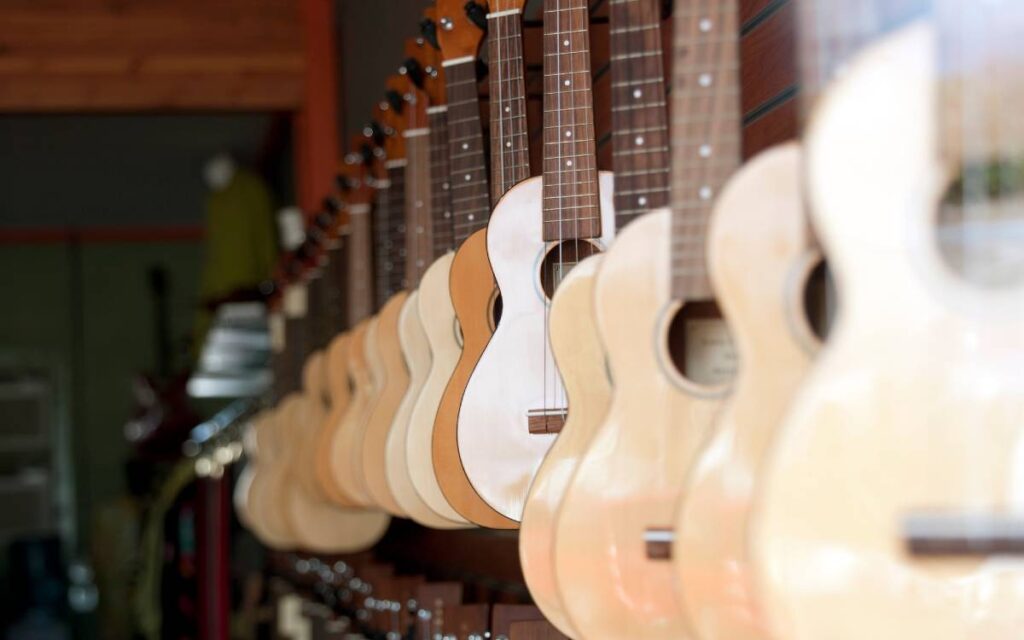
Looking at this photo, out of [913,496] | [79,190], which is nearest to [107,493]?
[79,190]

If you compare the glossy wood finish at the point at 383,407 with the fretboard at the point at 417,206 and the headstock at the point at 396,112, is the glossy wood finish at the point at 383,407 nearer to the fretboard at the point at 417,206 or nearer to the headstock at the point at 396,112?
the fretboard at the point at 417,206

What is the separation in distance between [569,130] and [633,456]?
1.88 feet

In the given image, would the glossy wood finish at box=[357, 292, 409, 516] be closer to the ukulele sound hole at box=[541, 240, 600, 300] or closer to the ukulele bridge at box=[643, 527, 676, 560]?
the ukulele sound hole at box=[541, 240, 600, 300]

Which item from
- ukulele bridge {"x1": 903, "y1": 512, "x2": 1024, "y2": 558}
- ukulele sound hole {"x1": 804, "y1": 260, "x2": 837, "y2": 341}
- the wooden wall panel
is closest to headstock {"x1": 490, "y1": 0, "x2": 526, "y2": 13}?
ukulele sound hole {"x1": 804, "y1": 260, "x2": 837, "y2": 341}

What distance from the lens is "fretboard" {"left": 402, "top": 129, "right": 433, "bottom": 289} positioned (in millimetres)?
2650

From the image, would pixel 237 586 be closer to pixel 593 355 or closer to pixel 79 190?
pixel 79 190

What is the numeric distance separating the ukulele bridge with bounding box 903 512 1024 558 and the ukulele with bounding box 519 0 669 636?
531mm

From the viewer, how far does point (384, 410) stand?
2580 mm

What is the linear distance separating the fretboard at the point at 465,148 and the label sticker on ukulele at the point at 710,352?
0.56 m

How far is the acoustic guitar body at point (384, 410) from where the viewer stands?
2.53 meters

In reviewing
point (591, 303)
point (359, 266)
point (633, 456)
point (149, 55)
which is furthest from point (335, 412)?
point (149, 55)

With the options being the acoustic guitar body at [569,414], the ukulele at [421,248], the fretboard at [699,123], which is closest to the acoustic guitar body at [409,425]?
the ukulele at [421,248]

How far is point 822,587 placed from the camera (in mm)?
963

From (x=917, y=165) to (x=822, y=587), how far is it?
0.94 ft
